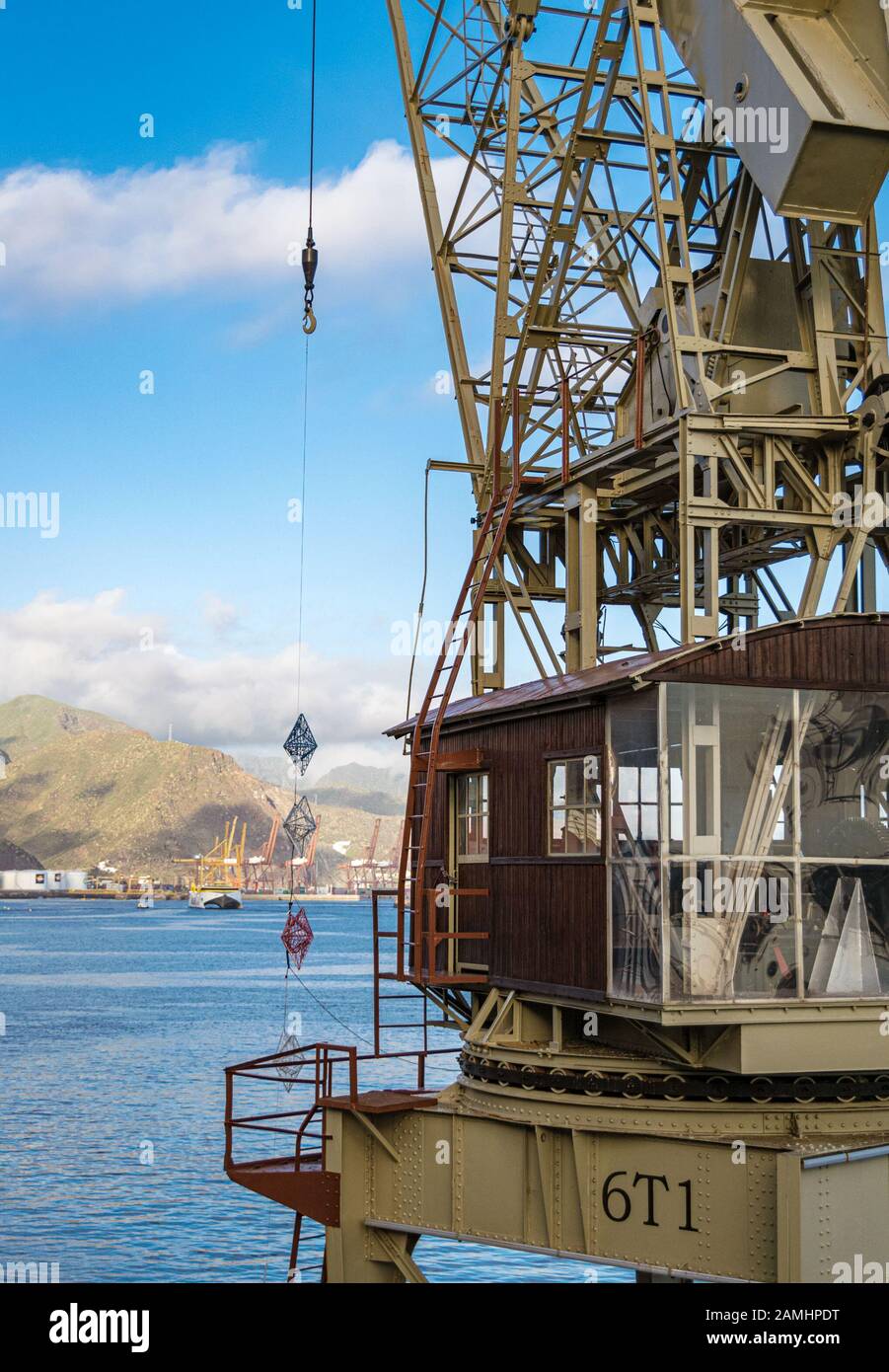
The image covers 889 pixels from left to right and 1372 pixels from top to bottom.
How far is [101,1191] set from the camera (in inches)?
1746

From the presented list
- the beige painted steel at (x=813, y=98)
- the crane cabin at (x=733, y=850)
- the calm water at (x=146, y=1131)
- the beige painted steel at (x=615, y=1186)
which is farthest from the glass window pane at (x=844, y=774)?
the calm water at (x=146, y=1131)

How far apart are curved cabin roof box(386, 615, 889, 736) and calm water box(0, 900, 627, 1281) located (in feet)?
63.2

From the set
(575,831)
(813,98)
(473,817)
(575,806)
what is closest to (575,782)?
(575,806)

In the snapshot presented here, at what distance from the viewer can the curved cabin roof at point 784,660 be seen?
17109mm

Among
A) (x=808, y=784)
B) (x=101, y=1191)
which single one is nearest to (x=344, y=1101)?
(x=808, y=784)

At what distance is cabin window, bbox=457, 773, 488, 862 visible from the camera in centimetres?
2231

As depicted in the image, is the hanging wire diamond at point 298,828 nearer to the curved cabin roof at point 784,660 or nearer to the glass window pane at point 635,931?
the glass window pane at point 635,931

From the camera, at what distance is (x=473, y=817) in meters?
22.7

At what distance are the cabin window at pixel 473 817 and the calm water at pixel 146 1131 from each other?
1300 cm

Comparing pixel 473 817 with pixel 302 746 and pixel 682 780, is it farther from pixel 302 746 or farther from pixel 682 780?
pixel 302 746

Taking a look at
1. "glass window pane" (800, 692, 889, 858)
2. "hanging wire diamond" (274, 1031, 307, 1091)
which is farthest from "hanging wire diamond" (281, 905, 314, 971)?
"glass window pane" (800, 692, 889, 858)

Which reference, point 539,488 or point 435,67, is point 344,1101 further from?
point 435,67

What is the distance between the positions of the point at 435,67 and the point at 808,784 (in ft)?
62.7

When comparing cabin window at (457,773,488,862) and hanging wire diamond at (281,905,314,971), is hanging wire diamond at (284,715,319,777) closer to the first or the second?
hanging wire diamond at (281,905,314,971)
